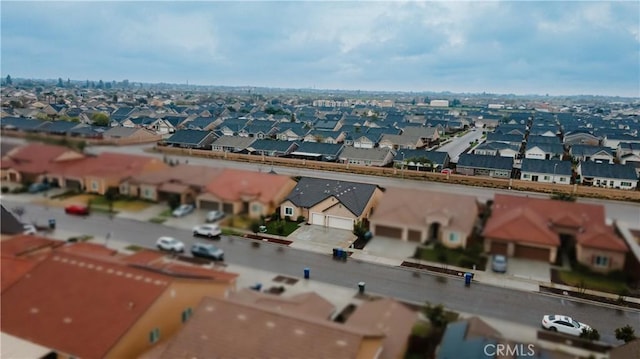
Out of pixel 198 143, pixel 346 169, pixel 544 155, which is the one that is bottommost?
pixel 544 155

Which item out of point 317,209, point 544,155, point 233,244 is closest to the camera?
point 233,244

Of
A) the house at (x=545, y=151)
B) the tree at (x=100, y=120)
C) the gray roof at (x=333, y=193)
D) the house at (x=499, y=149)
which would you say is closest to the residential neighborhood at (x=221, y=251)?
the gray roof at (x=333, y=193)

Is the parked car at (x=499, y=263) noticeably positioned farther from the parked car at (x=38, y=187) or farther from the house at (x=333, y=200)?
the parked car at (x=38, y=187)

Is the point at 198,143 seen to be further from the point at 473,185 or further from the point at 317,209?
the point at 473,185

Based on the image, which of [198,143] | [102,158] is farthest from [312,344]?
[198,143]

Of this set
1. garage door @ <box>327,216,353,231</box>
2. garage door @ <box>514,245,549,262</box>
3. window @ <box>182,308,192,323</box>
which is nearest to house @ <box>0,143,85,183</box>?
window @ <box>182,308,192,323</box>

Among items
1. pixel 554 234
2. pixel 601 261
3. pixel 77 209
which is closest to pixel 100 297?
pixel 77 209

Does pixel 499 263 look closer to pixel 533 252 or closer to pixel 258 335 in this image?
pixel 533 252
